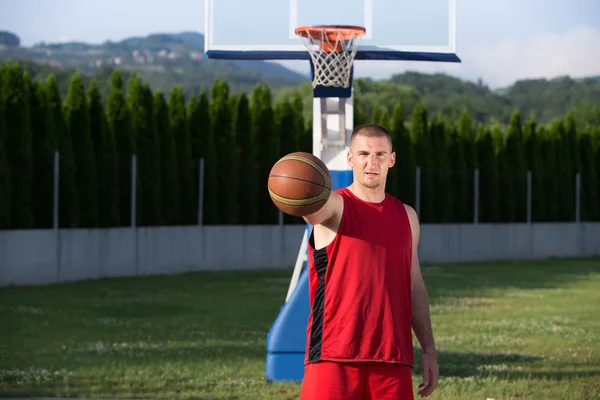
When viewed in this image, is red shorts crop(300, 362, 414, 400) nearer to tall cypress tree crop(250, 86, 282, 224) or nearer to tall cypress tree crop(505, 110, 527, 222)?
tall cypress tree crop(250, 86, 282, 224)

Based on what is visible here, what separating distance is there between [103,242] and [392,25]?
14.8 m

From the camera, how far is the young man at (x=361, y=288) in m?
6.03

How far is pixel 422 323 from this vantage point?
639 cm

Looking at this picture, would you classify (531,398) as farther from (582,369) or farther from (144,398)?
(144,398)

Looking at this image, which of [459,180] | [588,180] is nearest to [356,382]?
[459,180]

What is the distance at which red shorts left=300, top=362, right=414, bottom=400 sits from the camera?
237 inches

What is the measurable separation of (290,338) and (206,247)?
1903 cm

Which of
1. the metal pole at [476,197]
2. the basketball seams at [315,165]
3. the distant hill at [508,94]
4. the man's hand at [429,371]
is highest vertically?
the distant hill at [508,94]

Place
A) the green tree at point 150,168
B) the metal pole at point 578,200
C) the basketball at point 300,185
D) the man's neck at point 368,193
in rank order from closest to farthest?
the basketball at point 300,185 → the man's neck at point 368,193 → the green tree at point 150,168 → the metal pole at point 578,200

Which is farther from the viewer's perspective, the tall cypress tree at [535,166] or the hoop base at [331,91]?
the tall cypress tree at [535,166]

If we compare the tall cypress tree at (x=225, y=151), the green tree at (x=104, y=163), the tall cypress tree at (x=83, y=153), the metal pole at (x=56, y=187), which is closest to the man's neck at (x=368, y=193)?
the metal pole at (x=56, y=187)

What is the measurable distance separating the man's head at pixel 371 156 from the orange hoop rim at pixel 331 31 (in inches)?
263

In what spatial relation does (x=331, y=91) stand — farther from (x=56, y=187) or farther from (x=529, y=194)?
(x=529, y=194)

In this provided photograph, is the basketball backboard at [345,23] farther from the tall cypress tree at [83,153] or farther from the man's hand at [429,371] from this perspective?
the tall cypress tree at [83,153]
